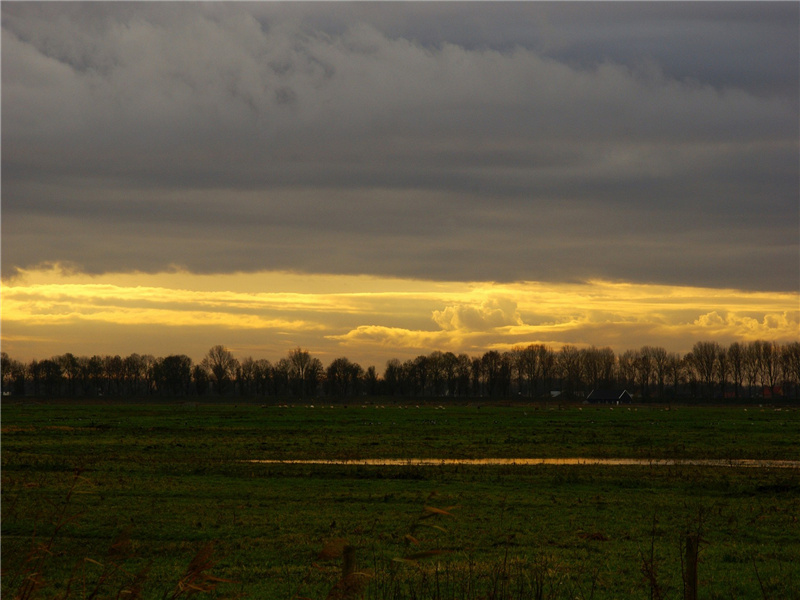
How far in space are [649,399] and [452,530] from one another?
179249 mm

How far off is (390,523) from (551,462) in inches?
938

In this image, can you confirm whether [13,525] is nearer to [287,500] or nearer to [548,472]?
[287,500]

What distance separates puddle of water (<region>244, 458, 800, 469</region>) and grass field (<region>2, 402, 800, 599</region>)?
7.39ft

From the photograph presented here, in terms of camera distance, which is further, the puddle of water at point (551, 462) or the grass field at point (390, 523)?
the puddle of water at point (551, 462)

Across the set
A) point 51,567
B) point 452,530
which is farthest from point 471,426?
point 51,567

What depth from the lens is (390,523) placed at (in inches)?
920

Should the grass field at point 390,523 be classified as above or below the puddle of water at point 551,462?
above

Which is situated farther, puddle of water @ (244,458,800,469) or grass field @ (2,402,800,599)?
puddle of water @ (244,458,800,469)

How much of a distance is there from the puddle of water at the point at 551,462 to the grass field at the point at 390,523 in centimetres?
225

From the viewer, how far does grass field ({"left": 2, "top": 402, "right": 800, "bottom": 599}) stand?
36.9 feet

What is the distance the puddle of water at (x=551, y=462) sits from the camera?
4219 centimetres

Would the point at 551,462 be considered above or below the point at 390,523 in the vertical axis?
below

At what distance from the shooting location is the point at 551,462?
4506 cm

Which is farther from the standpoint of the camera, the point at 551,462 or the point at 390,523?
the point at 551,462
